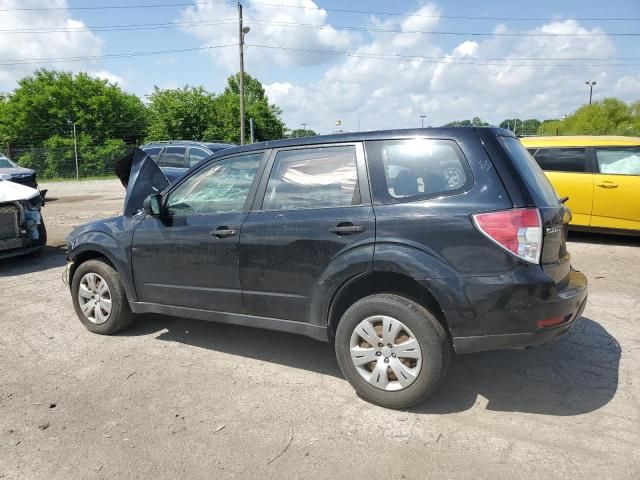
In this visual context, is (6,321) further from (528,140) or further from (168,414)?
(528,140)

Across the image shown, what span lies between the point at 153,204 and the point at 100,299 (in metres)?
1.22

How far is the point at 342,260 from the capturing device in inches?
130

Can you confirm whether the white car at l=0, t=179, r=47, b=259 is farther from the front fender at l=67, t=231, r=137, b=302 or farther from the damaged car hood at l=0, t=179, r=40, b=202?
the front fender at l=67, t=231, r=137, b=302

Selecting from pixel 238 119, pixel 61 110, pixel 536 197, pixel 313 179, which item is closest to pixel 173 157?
pixel 313 179

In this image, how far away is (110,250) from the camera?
4492mm

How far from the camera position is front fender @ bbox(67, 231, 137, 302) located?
14.5 ft

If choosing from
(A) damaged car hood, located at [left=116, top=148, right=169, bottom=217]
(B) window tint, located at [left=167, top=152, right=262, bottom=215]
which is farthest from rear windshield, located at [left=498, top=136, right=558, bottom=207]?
(A) damaged car hood, located at [left=116, top=148, right=169, bottom=217]

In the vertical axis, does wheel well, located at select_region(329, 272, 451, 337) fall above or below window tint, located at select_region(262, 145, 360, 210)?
below

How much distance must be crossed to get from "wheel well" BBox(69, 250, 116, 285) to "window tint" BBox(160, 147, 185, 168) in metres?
7.37

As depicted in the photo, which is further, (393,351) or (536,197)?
(393,351)

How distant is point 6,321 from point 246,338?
2719 millimetres

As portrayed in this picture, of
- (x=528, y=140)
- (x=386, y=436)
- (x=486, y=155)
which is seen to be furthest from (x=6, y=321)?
(x=528, y=140)

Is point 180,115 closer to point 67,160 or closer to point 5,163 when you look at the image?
point 67,160

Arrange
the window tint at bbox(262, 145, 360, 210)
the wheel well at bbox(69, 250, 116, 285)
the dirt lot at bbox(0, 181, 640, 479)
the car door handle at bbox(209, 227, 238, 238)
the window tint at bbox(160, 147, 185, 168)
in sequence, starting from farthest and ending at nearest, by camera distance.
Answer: the window tint at bbox(160, 147, 185, 168) → the wheel well at bbox(69, 250, 116, 285) → the car door handle at bbox(209, 227, 238, 238) → the window tint at bbox(262, 145, 360, 210) → the dirt lot at bbox(0, 181, 640, 479)
